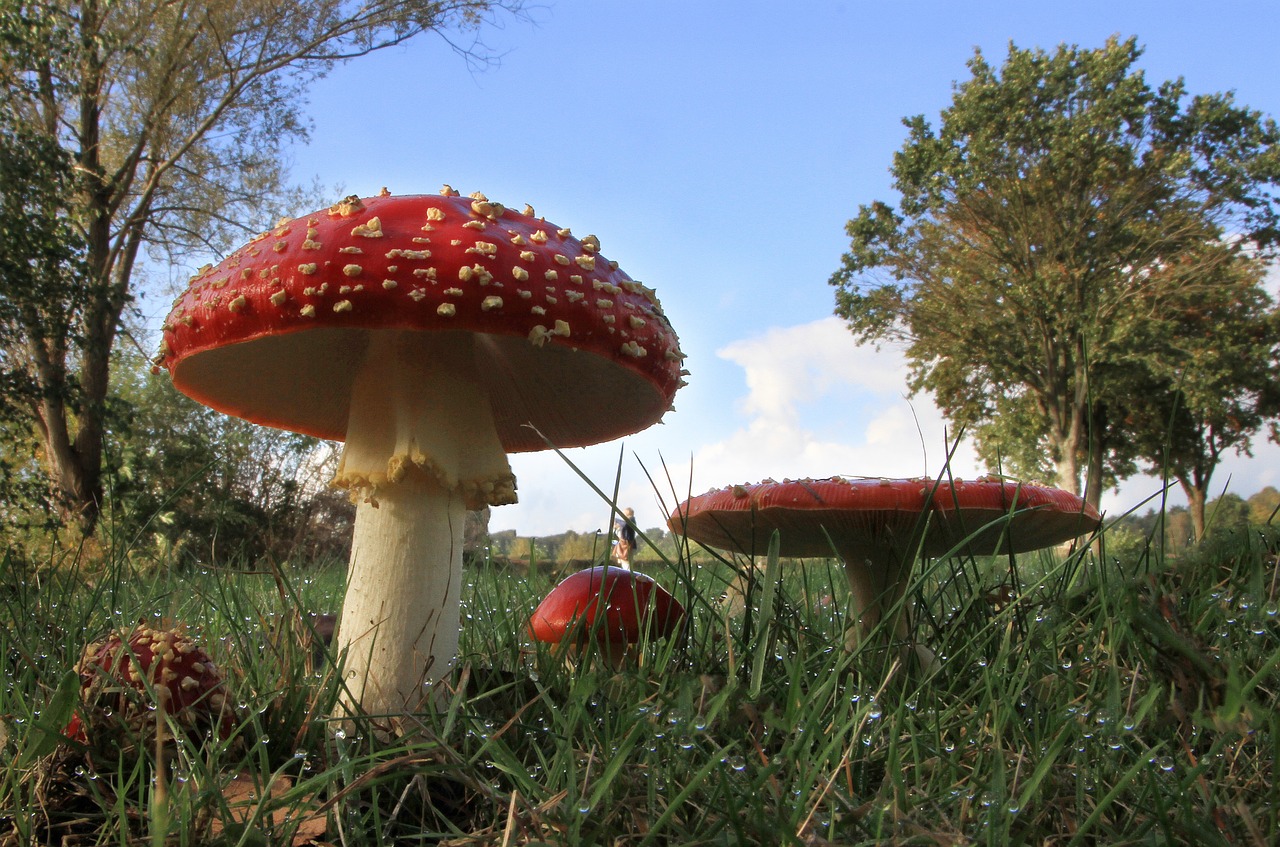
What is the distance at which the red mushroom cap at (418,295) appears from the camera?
146cm

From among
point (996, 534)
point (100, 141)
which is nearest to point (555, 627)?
point (996, 534)

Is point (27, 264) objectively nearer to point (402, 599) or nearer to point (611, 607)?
point (402, 599)

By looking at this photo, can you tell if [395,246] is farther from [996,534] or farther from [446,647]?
[996,534]

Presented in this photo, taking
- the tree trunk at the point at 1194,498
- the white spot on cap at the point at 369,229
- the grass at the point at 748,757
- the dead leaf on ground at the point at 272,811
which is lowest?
the dead leaf on ground at the point at 272,811

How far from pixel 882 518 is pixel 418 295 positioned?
4.05 ft

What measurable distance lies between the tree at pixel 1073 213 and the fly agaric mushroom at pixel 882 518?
18.6 m

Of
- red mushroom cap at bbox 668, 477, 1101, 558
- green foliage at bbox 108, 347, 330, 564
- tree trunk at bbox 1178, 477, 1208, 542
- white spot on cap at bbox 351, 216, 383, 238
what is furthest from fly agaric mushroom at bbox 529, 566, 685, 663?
tree trunk at bbox 1178, 477, 1208, 542

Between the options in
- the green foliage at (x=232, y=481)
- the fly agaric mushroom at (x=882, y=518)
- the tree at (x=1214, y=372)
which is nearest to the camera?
the fly agaric mushroom at (x=882, y=518)

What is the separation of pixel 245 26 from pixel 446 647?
16.6 meters

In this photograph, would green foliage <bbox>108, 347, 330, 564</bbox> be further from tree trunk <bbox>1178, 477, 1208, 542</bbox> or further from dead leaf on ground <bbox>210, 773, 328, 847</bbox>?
tree trunk <bbox>1178, 477, 1208, 542</bbox>

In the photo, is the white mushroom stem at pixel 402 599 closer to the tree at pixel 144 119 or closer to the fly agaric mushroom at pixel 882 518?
the fly agaric mushroom at pixel 882 518

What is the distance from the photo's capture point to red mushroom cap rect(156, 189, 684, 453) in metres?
1.46

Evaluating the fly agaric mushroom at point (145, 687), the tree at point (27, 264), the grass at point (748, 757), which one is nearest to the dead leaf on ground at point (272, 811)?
the grass at point (748, 757)

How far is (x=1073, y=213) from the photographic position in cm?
1933
